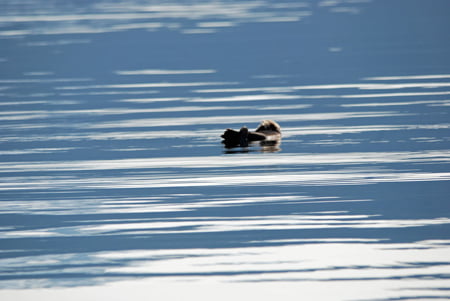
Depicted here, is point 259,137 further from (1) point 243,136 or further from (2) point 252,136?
(1) point 243,136

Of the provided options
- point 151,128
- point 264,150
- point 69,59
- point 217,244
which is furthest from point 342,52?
point 217,244

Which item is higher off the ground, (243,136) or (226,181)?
(243,136)

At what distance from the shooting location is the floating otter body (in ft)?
53.5

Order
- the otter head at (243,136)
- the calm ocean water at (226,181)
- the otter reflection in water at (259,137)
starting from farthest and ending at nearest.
Result: the otter head at (243,136) → the otter reflection in water at (259,137) → the calm ocean water at (226,181)

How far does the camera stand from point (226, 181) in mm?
13312

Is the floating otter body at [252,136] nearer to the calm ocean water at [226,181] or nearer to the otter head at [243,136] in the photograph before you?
the otter head at [243,136]

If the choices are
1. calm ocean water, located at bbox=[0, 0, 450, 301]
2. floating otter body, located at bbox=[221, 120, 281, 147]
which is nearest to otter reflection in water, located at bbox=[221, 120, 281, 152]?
floating otter body, located at bbox=[221, 120, 281, 147]

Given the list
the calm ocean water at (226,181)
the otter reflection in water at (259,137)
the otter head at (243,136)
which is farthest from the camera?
the otter head at (243,136)

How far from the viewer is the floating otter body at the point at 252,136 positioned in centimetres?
1631

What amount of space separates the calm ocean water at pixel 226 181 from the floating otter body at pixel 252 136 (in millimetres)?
245

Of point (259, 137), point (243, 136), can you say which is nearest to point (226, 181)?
point (243, 136)

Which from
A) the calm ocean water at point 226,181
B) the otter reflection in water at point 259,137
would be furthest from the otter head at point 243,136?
the calm ocean water at point 226,181

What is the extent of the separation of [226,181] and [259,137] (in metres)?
3.52

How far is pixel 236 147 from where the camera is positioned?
16406mm
